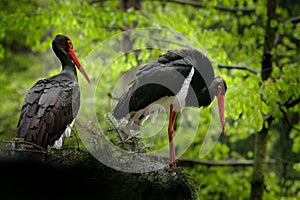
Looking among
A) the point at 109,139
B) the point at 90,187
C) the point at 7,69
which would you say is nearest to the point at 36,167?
the point at 90,187

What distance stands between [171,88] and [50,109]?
676 millimetres

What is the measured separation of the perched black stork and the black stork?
0.35 m

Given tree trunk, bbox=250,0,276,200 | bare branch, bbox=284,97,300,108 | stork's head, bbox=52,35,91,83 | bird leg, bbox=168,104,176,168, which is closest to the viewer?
bird leg, bbox=168,104,176,168

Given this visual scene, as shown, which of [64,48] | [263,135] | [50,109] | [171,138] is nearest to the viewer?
[50,109]

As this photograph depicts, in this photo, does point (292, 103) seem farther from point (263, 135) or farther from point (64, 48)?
point (64, 48)

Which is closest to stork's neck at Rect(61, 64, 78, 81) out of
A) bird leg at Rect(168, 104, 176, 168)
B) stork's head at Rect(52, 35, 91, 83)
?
stork's head at Rect(52, 35, 91, 83)

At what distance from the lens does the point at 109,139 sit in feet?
7.48

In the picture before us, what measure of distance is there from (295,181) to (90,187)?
6.06 m

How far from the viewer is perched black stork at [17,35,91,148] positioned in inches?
98.7

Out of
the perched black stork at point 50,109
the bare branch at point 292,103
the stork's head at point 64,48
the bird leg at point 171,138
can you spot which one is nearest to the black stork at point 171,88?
the bird leg at point 171,138

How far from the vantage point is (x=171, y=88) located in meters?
2.71

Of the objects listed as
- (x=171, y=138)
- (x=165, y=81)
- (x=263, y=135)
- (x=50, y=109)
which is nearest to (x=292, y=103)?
(x=263, y=135)

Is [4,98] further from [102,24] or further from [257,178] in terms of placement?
[257,178]

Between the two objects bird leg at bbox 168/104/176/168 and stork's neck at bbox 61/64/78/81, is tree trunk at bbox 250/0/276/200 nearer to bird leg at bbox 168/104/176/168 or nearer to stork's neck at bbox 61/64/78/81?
bird leg at bbox 168/104/176/168
